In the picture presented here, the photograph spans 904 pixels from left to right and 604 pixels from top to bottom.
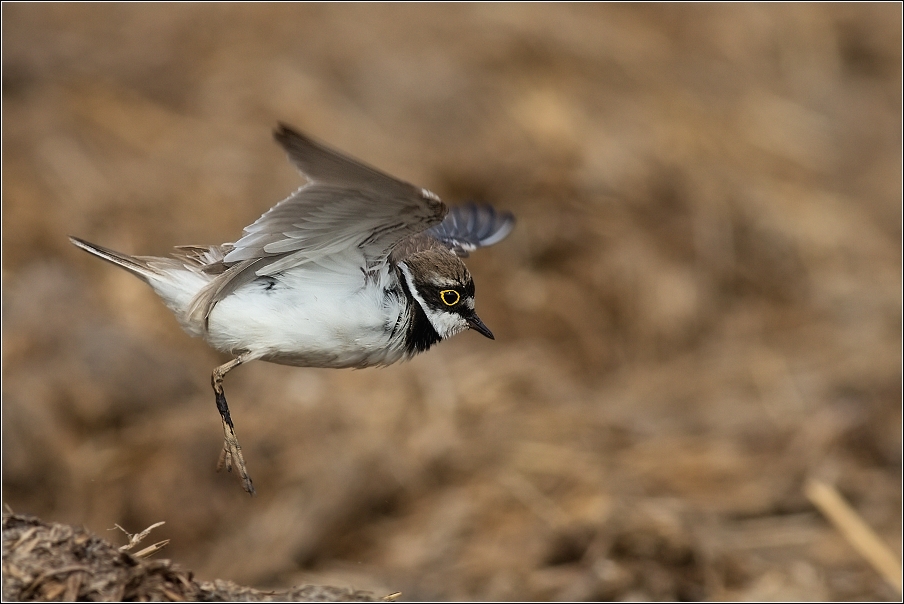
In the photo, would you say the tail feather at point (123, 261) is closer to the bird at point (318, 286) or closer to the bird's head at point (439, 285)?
the bird at point (318, 286)

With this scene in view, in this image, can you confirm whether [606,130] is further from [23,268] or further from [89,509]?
[89,509]

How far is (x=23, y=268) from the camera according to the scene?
396 inches

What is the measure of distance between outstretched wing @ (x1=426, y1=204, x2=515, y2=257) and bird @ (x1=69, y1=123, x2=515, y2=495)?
1214 mm

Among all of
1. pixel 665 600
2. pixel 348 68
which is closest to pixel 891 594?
pixel 665 600

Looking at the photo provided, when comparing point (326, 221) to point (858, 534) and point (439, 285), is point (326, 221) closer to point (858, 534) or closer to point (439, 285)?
point (439, 285)

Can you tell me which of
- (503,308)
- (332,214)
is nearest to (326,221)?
(332,214)

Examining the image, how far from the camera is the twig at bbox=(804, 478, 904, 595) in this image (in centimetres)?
815

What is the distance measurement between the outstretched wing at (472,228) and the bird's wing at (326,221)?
1.72m

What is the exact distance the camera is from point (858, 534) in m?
8.45

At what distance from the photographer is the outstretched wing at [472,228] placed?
7.22m

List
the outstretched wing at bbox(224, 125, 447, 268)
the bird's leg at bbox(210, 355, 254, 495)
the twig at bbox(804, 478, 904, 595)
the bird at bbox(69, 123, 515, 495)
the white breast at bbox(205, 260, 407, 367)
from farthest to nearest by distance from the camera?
the twig at bbox(804, 478, 904, 595), the bird's leg at bbox(210, 355, 254, 495), the white breast at bbox(205, 260, 407, 367), the bird at bbox(69, 123, 515, 495), the outstretched wing at bbox(224, 125, 447, 268)

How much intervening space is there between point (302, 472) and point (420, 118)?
220 inches

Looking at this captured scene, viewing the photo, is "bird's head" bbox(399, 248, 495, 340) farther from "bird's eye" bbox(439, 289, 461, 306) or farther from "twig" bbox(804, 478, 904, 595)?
"twig" bbox(804, 478, 904, 595)

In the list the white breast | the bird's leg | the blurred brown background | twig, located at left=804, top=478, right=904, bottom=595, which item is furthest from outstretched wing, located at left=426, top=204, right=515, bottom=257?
twig, located at left=804, top=478, right=904, bottom=595
